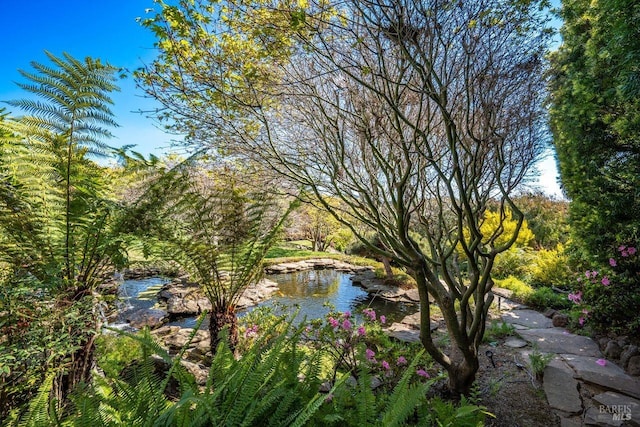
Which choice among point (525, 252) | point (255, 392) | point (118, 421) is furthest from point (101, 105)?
point (525, 252)

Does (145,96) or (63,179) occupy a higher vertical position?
(145,96)

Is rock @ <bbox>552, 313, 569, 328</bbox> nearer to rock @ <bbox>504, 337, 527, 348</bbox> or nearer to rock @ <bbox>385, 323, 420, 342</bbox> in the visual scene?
Result: rock @ <bbox>504, 337, 527, 348</bbox>

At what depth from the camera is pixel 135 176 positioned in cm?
241

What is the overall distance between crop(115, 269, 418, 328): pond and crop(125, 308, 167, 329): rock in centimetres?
18

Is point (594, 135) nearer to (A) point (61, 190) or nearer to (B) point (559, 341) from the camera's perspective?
(B) point (559, 341)

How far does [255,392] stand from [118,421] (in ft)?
1.24

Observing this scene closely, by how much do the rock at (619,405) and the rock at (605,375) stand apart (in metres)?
0.10

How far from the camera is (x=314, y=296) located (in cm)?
676

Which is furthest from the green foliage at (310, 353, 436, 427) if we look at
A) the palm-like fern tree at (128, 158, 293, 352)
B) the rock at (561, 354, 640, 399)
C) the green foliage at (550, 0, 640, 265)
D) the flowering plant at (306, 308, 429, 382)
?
the green foliage at (550, 0, 640, 265)

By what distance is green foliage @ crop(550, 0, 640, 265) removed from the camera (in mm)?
2633

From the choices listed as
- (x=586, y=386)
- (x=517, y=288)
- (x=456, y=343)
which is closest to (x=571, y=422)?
(x=586, y=386)

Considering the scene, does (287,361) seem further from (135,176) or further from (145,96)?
(145,96)

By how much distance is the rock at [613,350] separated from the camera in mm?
2713

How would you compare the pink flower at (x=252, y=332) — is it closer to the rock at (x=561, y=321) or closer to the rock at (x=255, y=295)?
the rock at (x=255, y=295)
